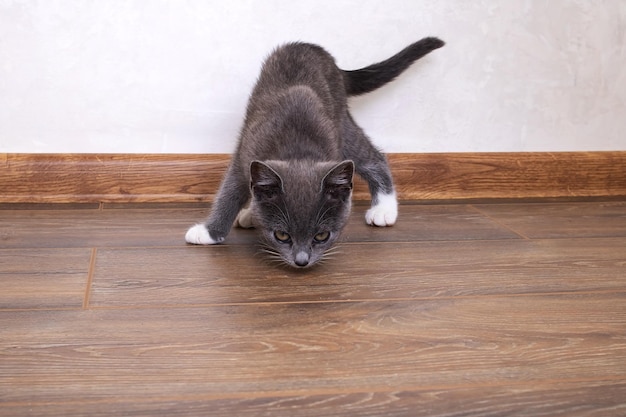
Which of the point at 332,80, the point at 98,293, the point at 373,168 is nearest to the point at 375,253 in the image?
the point at 373,168

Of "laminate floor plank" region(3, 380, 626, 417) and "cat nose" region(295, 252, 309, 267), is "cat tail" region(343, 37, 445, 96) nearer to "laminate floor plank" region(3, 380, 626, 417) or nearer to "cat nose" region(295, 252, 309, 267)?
"cat nose" region(295, 252, 309, 267)

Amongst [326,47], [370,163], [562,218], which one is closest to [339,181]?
[370,163]

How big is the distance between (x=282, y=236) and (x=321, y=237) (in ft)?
0.30

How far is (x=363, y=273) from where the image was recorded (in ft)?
4.87

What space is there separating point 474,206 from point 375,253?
0.59 meters

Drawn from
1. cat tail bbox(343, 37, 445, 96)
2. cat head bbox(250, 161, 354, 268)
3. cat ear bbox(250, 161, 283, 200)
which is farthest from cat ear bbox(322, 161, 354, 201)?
cat tail bbox(343, 37, 445, 96)

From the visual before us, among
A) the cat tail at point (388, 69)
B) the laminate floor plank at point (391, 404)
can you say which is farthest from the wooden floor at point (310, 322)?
the cat tail at point (388, 69)

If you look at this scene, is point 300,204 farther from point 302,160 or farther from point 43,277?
point 43,277

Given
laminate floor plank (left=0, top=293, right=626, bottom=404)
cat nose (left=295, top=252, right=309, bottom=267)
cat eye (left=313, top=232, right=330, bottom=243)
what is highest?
laminate floor plank (left=0, top=293, right=626, bottom=404)

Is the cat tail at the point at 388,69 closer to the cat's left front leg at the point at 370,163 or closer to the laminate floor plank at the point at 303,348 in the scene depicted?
the cat's left front leg at the point at 370,163

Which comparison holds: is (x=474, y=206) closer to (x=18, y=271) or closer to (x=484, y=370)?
(x=484, y=370)

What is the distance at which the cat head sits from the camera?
1450 millimetres

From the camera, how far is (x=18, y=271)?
141cm

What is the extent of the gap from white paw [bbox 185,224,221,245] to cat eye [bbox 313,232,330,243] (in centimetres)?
30
